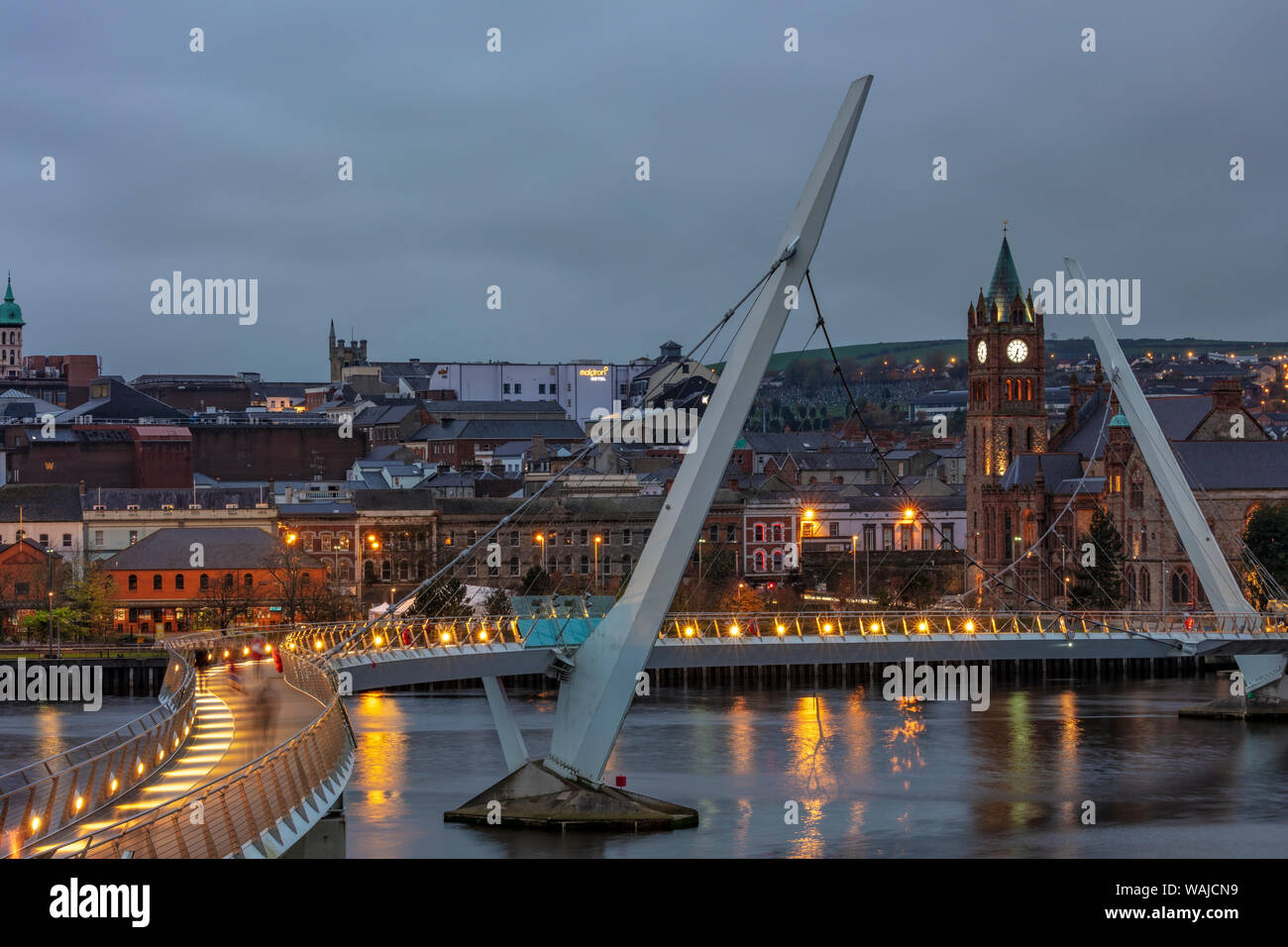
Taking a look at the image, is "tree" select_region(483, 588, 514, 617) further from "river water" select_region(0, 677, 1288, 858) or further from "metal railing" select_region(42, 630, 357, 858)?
"metal railing" select_region(42, 630, 357, 858)

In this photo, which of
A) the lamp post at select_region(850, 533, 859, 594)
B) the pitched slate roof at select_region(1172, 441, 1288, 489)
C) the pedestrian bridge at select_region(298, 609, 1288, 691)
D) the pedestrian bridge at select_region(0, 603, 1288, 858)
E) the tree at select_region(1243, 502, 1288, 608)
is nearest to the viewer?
the pedestrian bridge at select_region(0, 603, 1288, 858)

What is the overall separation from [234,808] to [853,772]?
2547cm

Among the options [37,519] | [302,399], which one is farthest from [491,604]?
[302,399]

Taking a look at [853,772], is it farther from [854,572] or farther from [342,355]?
[342,355]

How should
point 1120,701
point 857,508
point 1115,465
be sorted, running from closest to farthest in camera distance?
point 1120,701, point 1115,465, point 857,508

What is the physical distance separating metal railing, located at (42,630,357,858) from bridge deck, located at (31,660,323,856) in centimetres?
10

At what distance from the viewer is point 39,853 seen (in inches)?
563

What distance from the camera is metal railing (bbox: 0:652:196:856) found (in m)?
15.8

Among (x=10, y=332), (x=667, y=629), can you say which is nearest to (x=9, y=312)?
(x=10, y=332)

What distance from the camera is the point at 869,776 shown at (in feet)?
132

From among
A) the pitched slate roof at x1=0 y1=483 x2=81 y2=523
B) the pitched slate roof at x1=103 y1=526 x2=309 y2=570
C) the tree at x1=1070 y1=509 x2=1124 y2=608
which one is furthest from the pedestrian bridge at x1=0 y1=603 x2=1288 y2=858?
the pitched slate roof at x1=0 y1=483 x2=81 y2=523

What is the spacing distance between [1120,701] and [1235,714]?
567 centimetres

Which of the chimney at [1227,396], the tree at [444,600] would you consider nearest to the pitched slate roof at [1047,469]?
the chimney at [1227,396]
